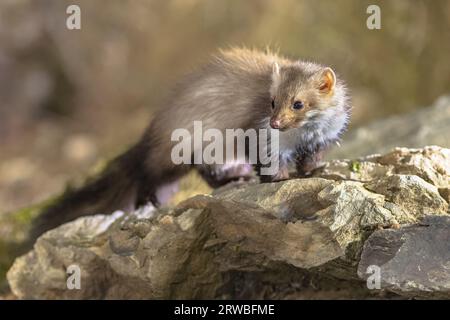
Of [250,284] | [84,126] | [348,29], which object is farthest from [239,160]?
[84,126]

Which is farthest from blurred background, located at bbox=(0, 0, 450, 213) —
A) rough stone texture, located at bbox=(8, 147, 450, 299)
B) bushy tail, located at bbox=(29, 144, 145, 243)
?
rough stone texture, located at bbox=(8, 147, 450, 299)

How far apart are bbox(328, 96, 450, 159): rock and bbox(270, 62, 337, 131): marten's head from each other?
1.24m

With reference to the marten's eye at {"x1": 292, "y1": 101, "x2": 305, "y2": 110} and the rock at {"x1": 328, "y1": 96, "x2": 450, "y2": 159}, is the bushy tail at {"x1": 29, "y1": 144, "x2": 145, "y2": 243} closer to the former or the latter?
the marten's eye at {"x1": 292, "y1": 101, "x2": 305, "y2": 110}

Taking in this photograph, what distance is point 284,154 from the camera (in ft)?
13.7

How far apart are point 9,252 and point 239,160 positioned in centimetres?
186

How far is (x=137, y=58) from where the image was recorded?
34.9ft

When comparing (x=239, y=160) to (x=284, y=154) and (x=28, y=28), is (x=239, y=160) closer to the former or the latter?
(x=284, y=154)

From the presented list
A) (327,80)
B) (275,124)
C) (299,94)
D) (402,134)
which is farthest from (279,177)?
(402,134)

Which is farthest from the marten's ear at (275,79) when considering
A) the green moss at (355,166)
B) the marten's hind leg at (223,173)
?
the marten's hind leg at (223,173)

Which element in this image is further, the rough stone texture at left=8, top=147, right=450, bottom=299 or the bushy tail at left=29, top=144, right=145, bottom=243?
the bushy tail at left=29, top=144, right=145, bottom=243

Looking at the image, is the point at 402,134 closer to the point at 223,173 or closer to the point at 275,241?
the point at 223,173

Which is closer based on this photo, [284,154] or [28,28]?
[284,154]

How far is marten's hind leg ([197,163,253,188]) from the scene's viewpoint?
4586mm

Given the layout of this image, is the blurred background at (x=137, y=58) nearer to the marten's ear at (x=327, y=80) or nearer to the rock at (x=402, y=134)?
the rock at (x=402, y=134)
